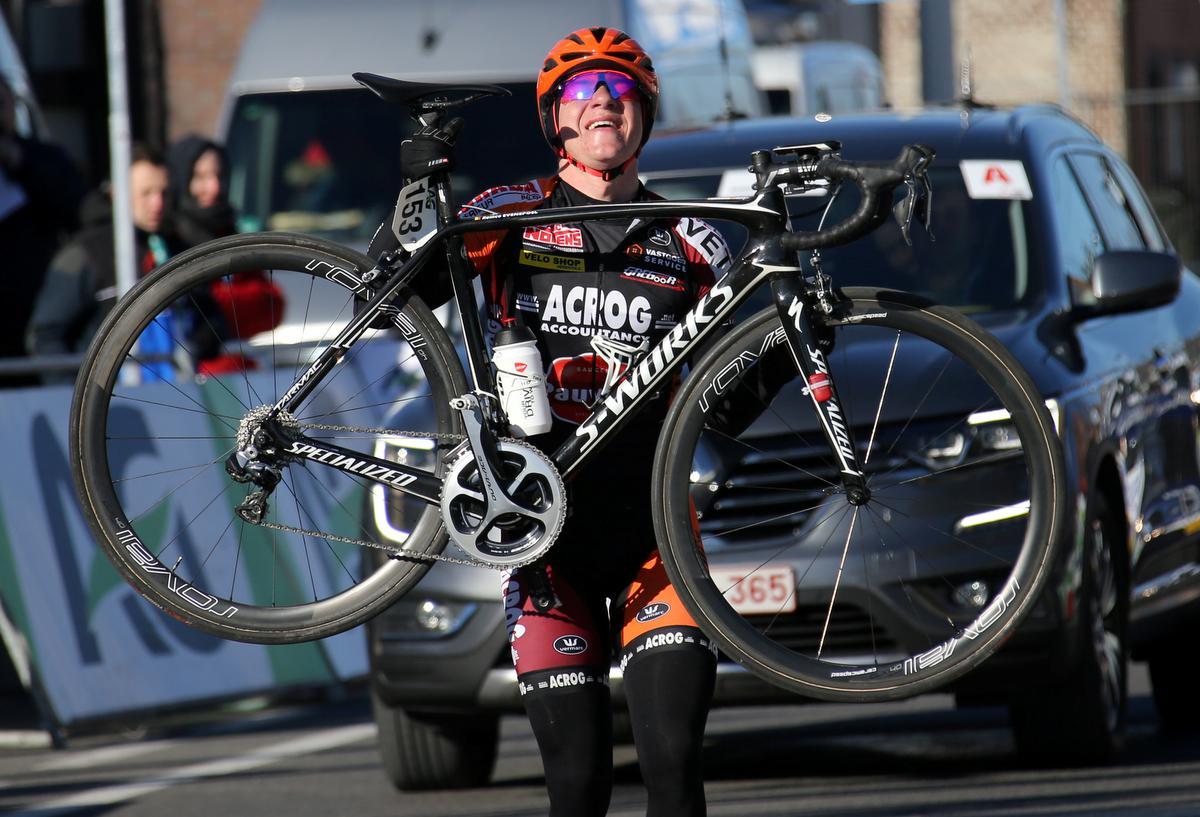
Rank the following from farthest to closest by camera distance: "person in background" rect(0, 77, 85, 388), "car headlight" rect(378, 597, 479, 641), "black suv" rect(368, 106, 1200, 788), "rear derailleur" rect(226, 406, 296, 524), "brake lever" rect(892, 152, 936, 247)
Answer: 1. "person in background" rect(0, 77, 85, 388)
2. "car headlight" rect(378, 597, 479, 641)
3. "black suv" rect(368, 106, 1200, 788)
4. "rear derailleur" rect(226, 406, 296, 524)
5. "brake lever" rect(892, 152, 936, 247)

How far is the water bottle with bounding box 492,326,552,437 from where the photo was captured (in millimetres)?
5016

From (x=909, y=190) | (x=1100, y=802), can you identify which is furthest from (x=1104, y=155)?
(x=909, y=190)

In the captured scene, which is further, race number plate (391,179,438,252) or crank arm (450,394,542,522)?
race number plate (391,179,438,252)

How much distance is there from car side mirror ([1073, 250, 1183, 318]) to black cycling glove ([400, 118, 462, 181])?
3050mm

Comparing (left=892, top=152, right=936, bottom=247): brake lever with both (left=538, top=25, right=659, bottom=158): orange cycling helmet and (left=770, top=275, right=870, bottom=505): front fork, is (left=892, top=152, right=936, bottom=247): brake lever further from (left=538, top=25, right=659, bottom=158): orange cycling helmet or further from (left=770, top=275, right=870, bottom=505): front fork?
(left=538, top=25, right=659, bottom=158): orange cycling helmet

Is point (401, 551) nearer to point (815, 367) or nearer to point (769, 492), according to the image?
point (815, 367)

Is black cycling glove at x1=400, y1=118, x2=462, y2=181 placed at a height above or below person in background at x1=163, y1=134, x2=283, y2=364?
above

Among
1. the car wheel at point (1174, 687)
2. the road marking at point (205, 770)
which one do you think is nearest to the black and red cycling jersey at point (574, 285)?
the road marking at point (205, 770)

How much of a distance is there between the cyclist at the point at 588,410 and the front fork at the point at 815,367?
25 cm

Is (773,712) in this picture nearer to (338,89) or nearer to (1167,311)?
(1167,311)

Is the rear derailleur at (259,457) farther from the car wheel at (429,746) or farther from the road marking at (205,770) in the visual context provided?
the road marking at (205,770)

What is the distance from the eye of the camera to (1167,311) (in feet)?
28.8

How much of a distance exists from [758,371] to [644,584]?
56cm

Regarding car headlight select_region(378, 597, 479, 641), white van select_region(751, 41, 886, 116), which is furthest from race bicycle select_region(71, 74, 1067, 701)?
white van select_region(751, 41, 886, 116)
